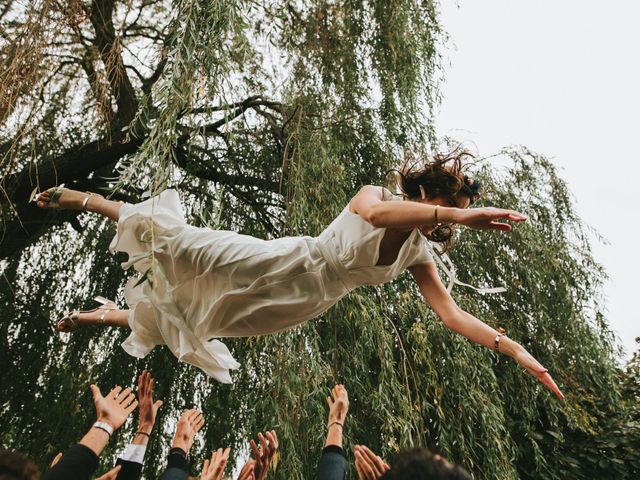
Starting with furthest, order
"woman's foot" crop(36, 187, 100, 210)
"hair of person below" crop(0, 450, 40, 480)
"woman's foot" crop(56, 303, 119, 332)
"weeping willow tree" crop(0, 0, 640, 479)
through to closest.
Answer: "weeping willow tree" crop(0, 0, 640, 479) → "woman's foot" crop(56, 303, 119, 332) → "woman's foot" crop(36, 187, 100, 210) → "hair of person below" crop(0, 450, 40, 480)

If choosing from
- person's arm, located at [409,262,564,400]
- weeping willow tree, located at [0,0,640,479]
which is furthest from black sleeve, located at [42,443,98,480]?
weeping willow tree, located at [0,0,640,479]

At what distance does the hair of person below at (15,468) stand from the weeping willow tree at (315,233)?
1.98 metres

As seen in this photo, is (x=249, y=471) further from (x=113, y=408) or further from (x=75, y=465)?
(x=75, y=465)

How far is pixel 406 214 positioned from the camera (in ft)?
6.02

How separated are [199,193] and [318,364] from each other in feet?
6.56

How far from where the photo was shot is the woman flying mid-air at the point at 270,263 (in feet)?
6.98

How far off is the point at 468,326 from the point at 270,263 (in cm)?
79

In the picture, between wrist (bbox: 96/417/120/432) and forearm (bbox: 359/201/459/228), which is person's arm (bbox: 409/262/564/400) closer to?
forearm (bbox: 359/201/459/228)

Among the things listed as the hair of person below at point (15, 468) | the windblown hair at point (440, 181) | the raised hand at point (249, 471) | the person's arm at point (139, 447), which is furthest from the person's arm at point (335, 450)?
the hair of person below at point (15, 468)

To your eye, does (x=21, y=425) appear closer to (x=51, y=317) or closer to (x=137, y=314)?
(x=51, y=317)

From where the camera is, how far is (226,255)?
2.22 metres

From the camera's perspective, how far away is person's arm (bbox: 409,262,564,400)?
199cm

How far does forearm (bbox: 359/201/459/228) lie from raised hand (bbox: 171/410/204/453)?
97 cm

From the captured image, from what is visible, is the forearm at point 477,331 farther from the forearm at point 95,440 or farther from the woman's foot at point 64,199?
the woman's foot at point 64,199
